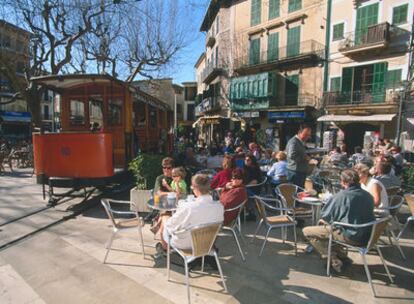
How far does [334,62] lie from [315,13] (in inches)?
142

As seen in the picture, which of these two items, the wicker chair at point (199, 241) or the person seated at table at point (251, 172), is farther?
the person seated at table at point (251, 172)

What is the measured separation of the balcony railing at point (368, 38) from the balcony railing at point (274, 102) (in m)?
3.50

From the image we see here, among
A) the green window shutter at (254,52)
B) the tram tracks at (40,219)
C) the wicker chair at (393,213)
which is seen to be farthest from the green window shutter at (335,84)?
the tram tracks at (40,219)

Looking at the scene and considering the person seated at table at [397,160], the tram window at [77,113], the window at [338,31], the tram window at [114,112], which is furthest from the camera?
the window at [338,31]

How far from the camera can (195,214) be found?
9.13ft

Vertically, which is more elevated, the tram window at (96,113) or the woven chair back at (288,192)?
the tram window at (96,113)

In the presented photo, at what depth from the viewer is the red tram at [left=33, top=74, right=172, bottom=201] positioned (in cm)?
546

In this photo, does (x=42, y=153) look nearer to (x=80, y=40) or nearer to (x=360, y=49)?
(x=80, y=40)

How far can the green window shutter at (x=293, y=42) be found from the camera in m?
18.5

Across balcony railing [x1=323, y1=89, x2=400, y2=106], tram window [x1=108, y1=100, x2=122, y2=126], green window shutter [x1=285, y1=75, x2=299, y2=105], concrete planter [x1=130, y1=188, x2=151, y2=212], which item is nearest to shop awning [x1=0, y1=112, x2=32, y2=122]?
green window shutter [x1=285, y1=75, x2=299, y2=105]

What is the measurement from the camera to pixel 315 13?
1753 cm

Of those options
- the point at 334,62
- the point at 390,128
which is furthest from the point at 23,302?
the point at 334,62

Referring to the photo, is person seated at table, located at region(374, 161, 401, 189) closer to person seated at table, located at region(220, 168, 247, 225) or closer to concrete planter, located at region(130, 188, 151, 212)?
person seated at table, located at region(220, 168, 247, 225)

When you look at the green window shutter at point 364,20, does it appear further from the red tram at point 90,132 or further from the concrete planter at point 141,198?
the concrete planter at point 141,198
